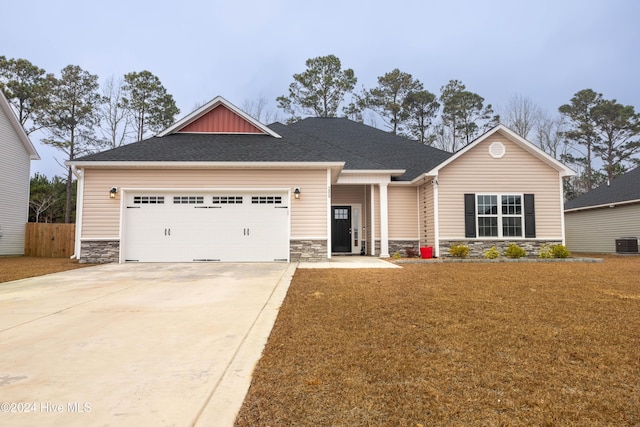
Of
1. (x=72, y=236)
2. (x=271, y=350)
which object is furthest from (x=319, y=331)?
(x=72, y=236)

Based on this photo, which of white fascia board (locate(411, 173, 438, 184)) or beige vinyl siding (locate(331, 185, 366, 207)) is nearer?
white fascia board (locate(411, 173, 438, 184))

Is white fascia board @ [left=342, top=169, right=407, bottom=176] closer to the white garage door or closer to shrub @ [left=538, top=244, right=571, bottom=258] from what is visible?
the white garage door

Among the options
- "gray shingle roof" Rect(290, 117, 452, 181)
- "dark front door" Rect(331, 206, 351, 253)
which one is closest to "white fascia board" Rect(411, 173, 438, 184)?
"gray shingle roof" Rect(290, 117, 452, 181)

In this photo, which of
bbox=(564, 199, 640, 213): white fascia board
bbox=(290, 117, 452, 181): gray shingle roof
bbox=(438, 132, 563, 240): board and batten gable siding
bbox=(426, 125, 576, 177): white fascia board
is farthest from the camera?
bbox=(564, 199, 640, 213): white fascia board

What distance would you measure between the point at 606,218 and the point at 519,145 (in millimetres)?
8833

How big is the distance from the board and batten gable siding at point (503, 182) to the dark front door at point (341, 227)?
3946 mm

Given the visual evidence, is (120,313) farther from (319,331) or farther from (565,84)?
(565,84)

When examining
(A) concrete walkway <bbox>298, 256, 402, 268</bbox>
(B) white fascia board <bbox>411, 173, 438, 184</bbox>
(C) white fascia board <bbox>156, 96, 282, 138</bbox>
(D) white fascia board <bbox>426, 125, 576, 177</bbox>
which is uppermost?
(C) white fascia board <bbox>156, 96, 282, 138</bbox>

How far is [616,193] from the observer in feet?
57.4

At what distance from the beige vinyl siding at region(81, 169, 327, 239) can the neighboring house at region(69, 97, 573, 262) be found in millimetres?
31

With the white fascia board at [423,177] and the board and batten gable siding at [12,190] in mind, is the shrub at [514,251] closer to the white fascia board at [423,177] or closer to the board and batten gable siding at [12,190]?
the white fascia board at [423,177]

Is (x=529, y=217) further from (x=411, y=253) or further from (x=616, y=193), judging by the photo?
(x=616, y=193)

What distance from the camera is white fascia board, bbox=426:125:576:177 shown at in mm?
12578

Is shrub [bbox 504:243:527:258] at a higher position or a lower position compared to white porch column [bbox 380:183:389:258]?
lower
